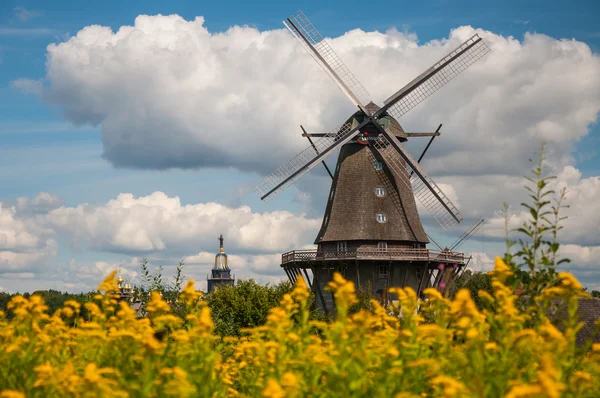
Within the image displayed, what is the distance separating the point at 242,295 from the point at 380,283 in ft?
26.3

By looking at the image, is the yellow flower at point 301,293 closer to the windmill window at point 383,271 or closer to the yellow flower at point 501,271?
the yellow flower at point 501,271

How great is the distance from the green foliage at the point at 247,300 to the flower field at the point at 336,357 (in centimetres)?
3032

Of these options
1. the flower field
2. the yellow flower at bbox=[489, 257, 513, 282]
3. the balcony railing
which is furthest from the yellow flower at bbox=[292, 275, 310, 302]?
the balcony railing

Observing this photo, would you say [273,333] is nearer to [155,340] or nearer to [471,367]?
[155,340]

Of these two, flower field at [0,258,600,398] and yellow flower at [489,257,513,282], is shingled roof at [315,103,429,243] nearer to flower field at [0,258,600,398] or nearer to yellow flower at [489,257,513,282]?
yellow flower at [489,257,513,282]

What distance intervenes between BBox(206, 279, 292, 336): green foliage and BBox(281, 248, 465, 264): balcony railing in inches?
97.3

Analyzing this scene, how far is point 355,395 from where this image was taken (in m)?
Result: 6.75

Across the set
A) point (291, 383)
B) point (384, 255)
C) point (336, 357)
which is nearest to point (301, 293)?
point (336, 357)

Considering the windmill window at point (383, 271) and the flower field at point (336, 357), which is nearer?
the flower field at point (336, 357)

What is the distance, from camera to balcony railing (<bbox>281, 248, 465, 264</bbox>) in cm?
3825

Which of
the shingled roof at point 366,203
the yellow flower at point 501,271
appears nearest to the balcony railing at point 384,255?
the shingled roof at point 366,203

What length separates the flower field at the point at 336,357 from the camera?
22.1ft

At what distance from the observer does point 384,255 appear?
38406 millimetres

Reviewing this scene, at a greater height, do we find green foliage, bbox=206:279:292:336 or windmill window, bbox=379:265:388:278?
windmill window, bbox=379:265:388:278
